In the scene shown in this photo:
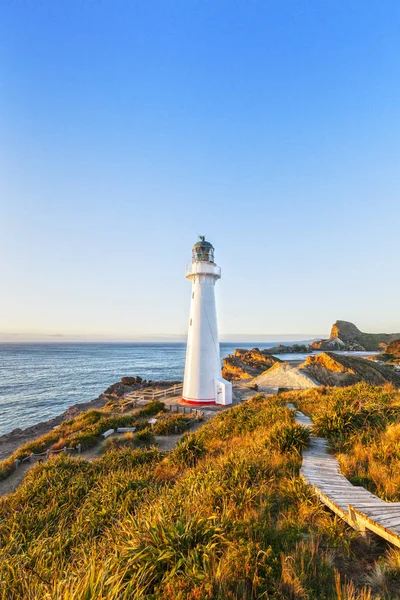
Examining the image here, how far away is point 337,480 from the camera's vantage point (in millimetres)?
4719

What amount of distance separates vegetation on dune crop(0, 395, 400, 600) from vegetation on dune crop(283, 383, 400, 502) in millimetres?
1073

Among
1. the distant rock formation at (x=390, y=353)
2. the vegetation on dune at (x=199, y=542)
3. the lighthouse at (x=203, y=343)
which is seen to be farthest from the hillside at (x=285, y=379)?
the distant rock formation at (x=390, y=353)

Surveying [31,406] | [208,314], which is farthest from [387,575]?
[31,406]

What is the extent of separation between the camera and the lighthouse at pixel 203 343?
1934 cm

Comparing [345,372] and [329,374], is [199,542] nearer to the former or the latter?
[329,374]

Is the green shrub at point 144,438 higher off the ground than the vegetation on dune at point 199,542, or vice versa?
the vegetation on dune at point 199,542

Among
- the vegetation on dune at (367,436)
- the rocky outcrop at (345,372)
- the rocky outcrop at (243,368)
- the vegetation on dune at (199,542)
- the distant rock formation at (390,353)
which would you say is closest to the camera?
the vegetation on dune at (199,542)

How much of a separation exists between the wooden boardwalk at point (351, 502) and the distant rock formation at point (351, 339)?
8515 centimetres

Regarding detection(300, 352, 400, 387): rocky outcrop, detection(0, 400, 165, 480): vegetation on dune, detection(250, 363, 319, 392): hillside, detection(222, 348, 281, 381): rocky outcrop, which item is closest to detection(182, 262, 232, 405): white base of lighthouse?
detection(0, 400, 165, 480): vegetation on dune

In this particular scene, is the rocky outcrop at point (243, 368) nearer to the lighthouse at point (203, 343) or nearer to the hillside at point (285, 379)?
the hillside at point (285, 379)

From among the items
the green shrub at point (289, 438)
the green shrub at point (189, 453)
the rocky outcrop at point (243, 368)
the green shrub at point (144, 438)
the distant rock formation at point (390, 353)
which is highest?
the green shrub at point (289, 438)

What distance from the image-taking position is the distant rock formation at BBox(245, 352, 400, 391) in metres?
22.8

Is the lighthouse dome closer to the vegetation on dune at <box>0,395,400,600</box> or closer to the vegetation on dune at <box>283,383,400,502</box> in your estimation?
the vegetation on dune at <box>283,383,400,502</box>

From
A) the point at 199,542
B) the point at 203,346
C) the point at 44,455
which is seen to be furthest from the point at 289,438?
the point at 203,346
